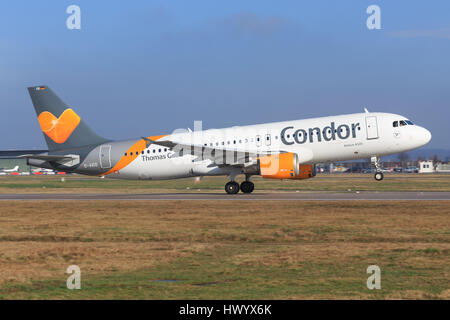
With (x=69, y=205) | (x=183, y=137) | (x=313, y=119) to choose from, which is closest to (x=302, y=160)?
(x=313, y=119)

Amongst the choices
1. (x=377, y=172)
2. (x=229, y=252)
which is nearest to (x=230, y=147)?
(x=377, y=172)

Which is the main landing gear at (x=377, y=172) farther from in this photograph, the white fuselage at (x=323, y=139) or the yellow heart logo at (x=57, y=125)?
the yellow heart logo at (x=57, y=125)

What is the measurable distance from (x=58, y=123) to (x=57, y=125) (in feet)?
0.53

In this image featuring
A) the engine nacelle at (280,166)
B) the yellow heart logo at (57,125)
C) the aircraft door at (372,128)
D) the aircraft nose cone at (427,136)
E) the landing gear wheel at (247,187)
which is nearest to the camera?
the engine nacelle at (280,166)

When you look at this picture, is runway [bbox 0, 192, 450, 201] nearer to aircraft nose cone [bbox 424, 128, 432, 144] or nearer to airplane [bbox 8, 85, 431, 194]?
airplane [bbox 8, 85, 431, 194]

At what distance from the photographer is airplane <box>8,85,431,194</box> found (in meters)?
37.0

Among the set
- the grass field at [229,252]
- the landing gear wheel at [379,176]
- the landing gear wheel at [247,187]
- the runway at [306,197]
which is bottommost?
the grass field at [229,252]

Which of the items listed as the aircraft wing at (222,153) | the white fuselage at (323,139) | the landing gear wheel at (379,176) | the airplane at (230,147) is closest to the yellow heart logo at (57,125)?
the airplane at (230,147)

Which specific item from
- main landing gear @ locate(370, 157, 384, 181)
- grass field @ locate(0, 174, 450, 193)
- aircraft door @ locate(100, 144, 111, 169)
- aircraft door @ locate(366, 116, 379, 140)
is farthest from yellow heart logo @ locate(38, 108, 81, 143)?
main landing gear @ locate(370, 157, 384, 181)

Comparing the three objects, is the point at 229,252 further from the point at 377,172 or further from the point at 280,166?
the point at 377,172

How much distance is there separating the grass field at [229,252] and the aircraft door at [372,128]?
373 inches

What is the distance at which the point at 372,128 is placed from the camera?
121ft

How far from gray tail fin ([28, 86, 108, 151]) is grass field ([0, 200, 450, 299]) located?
45.9ft

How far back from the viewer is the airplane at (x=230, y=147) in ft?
121
